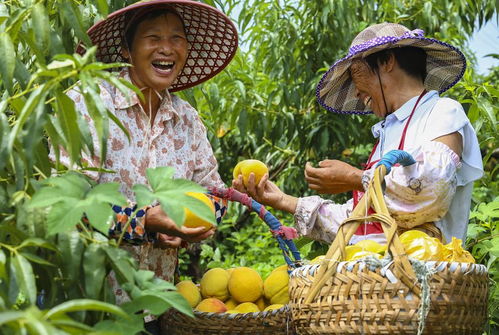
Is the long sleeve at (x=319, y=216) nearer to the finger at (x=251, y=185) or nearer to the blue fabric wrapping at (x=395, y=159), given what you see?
the finger at (x=251, y=185)

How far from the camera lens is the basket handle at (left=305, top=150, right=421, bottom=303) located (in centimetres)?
164

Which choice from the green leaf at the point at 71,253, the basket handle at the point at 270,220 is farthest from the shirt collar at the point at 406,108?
A: the green leaf at the point at 71,253

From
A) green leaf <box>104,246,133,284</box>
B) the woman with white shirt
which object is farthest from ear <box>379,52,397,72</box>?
green leaf <box>104,246,133,284</box>

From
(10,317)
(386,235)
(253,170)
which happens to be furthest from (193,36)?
(10,317)

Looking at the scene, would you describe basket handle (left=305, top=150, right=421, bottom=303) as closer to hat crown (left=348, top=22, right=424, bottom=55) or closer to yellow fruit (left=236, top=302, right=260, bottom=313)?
yellow fruit (left=236, top=302, right=260, bottom=313)

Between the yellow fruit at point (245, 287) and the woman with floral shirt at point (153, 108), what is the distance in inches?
7.3

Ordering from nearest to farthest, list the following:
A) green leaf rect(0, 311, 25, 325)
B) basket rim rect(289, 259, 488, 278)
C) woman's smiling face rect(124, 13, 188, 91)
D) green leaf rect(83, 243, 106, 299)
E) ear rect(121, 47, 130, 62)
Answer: green leaf rect(0, 311, 25, 325) → green leaf rect(83, 243, 106, 299) → basket rim rect(289, 259, 488, 278) → woman's smiling face rect(124, 13, 188, 91) → ear rect(121, 47, 130, 62)

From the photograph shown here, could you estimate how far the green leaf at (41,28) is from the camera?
1.62 metres

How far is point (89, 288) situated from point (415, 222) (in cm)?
103

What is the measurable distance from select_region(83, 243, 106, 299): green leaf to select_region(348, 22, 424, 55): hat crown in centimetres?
137

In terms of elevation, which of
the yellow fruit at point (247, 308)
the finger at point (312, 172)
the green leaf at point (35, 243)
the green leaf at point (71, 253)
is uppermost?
the green leaf at point (35, 243)

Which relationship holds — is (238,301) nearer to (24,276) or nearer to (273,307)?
(273,307)

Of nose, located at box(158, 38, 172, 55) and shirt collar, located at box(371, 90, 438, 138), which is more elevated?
nose, located at box(158, 38, 172, 55)

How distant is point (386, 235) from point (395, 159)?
0.31 meters
